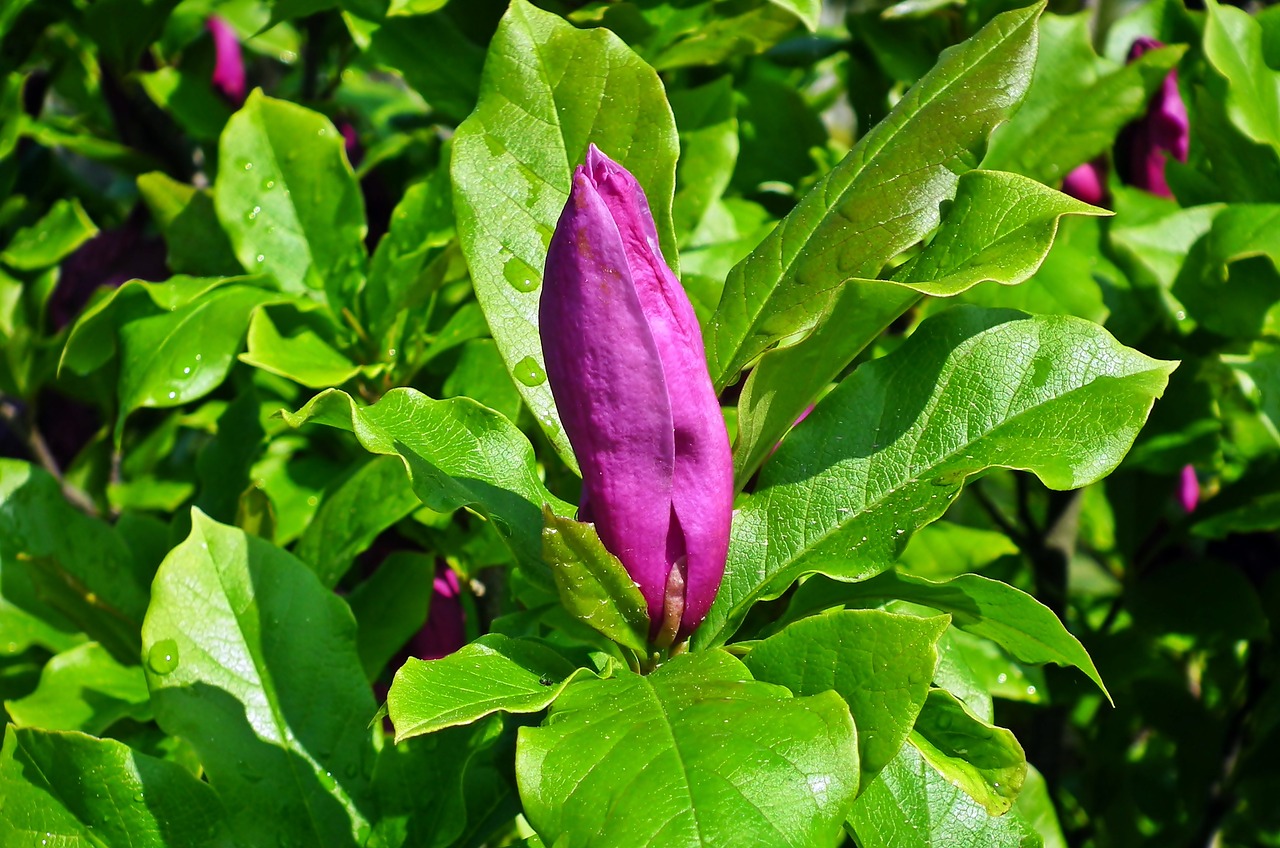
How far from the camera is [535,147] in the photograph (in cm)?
102

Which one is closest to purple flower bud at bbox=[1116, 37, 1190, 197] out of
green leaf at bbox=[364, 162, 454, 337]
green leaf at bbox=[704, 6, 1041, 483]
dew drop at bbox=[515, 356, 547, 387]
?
green leaf at bbox=[704, 6, 1041, 483]

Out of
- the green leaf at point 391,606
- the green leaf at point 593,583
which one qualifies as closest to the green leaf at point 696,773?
the green leaf at point 593,583

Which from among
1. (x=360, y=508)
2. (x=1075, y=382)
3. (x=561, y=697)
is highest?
(x=1075, y=382)

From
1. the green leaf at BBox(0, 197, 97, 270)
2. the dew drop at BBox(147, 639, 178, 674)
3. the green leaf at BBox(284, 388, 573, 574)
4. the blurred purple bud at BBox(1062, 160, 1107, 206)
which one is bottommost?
the dew drop at BBox(147, 639, 178, 674)

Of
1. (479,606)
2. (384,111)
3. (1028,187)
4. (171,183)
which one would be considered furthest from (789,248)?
(384,111)

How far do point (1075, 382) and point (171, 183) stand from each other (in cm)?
119

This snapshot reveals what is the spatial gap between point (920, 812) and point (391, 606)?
2.02 ft

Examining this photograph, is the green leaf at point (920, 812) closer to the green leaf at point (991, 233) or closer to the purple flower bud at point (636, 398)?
the purple flower bud at point (636, 398)

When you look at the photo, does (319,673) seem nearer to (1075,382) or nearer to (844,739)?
(844,739)

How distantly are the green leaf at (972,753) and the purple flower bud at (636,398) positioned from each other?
0.18 m

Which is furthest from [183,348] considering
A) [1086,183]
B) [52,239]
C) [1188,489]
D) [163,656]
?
[1188,489]

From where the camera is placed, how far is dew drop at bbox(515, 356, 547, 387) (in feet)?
3.17

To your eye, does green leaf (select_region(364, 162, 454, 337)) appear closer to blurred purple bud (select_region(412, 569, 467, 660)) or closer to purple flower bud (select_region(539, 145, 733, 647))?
blurred purple bud (select_region(412, 569, 467, 660))

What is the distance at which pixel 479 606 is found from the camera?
154 centimetres
